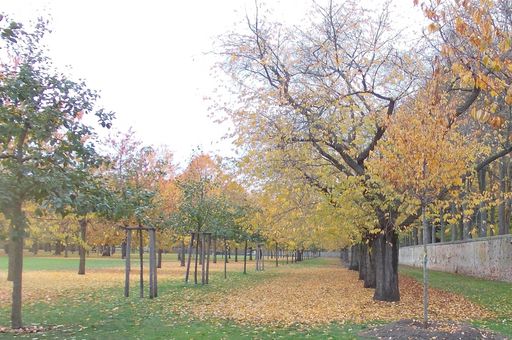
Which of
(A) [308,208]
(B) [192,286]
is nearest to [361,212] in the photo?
(A) [308,208]

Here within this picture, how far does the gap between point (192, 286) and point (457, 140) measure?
1215 cm

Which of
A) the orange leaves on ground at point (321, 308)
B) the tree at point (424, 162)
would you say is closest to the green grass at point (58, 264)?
the orange leaves on ground at point (321, 308)

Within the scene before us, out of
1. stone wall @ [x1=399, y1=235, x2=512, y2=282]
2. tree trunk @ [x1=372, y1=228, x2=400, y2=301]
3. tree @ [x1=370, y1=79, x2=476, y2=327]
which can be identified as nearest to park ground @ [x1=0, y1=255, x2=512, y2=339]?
tree trunk @ [x1=372, y1=228, x2=400, y2=301]

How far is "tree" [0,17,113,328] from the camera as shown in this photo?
26.2ft

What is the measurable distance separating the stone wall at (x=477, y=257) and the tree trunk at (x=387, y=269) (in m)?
12.6

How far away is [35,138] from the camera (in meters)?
8.91

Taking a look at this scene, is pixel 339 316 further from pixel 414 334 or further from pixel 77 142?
pixel 77 142

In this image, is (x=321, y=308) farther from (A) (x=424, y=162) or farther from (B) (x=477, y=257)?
(B) (x=477, y=257)

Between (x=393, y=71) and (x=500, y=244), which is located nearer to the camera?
(x=393, y=71)

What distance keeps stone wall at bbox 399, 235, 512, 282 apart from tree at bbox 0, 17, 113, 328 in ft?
74.4

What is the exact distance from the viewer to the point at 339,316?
39.0 ft

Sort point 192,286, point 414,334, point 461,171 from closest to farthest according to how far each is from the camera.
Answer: point 414,334
point 461,171
point 192,286

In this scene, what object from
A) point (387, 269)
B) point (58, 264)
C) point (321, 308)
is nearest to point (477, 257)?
point (387, 269)

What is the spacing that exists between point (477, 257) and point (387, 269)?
714 inches
